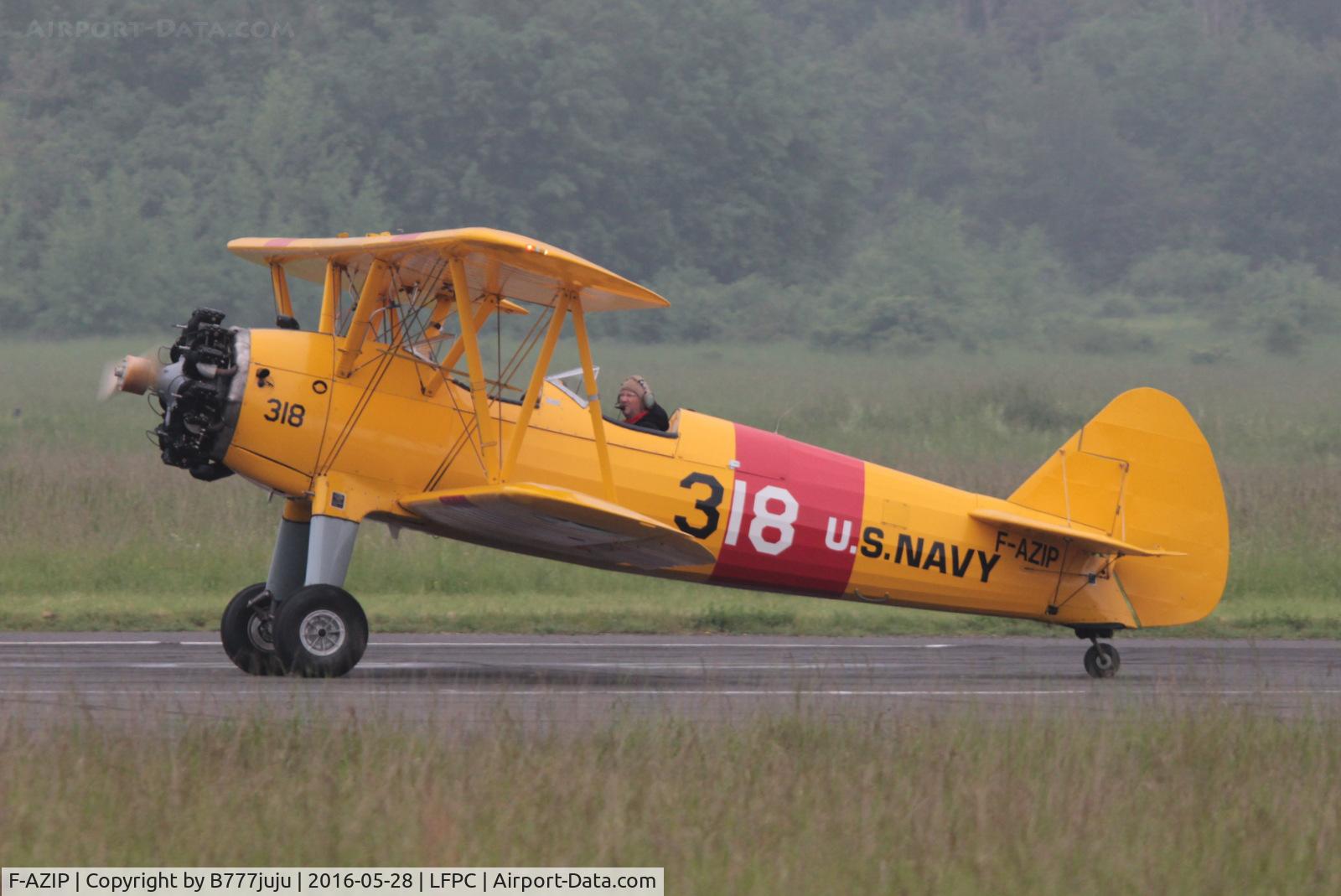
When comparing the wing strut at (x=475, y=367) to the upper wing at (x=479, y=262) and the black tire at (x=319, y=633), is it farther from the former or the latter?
the black tire at (x=319, y=633)

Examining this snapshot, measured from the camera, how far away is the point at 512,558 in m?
17.0

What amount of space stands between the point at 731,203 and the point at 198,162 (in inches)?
607

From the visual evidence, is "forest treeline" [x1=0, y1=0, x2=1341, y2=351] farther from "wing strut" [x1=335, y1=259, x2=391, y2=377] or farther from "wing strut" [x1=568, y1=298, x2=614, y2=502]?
"wing strut" [x1=335, y1=259, x2=391, y2=377]

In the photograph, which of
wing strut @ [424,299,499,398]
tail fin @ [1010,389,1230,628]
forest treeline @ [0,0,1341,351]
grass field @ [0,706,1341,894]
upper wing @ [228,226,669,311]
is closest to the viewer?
grass field @ [0,706,1341,894]

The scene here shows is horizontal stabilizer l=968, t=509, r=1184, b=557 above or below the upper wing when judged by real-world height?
below

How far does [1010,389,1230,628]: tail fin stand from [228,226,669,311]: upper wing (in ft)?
11.0

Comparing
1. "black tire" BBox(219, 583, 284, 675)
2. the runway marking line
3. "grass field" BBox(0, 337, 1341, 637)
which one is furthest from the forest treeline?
"black tire" BBox(219, 583, 284, 675)

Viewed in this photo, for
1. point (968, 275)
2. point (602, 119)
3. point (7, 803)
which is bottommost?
point (7, 803)

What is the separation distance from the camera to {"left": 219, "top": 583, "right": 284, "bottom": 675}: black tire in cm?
1111

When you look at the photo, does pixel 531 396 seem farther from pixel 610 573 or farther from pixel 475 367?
pixel 610 573

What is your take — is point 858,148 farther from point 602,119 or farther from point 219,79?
point 219,79

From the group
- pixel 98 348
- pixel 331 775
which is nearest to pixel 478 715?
pixel 331 775

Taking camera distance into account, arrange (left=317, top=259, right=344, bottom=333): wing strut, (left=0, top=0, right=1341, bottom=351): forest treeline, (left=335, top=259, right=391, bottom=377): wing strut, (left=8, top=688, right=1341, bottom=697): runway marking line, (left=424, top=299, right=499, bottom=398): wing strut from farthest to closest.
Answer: (left=0, top=0, right=1341, bottom=351): forest treeline < (left=317, top=259, right=344, bottom=333): wing strut < (left=424, top=299, right=499, bottom=398): wing strut < (left=335, top=259, right=391, bottom=377): wing strut < (left=8, top=688, right=1341, bottom=697): runway marking line

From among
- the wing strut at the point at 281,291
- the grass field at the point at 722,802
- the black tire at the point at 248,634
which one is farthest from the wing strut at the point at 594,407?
the grass field at the point at 722,802
